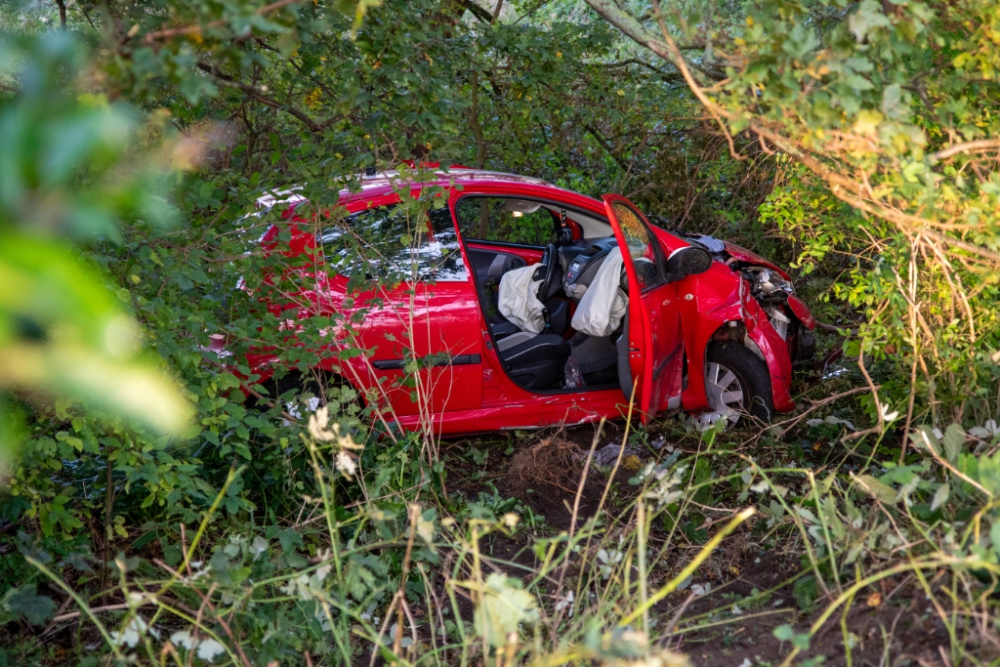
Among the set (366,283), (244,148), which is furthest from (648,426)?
(244,148)

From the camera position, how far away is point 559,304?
554 centimetres

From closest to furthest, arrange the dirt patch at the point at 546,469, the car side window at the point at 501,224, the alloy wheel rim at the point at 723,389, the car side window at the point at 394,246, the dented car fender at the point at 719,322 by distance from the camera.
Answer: the car side window at the point at 394,246
the dirt patch at the point at 546,469
the dented car fender at the point at 719,322
the alloy wheel rim at the point at 723,389
the car side window at the point at 501,224

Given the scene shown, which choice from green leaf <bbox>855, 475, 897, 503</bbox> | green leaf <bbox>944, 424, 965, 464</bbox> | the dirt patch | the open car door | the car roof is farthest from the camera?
the open car door

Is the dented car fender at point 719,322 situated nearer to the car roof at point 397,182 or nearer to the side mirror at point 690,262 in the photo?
the side mirror at point 690,262

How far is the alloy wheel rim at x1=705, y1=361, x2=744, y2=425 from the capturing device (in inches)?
200

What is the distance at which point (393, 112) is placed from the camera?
142 inches

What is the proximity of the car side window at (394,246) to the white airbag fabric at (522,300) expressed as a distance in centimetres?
84

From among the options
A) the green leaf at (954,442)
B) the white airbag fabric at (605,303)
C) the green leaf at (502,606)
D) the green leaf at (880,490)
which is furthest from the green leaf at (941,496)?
the white airbag fabric at (605,303)

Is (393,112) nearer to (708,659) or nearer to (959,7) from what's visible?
(959,7)

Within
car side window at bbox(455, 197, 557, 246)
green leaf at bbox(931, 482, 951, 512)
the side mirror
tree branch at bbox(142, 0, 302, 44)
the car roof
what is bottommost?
car side window at bbox(455, 197, 557, 246)

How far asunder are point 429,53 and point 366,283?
107cm

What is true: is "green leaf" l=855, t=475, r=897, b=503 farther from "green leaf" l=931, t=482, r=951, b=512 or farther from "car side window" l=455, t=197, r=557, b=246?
"car side window" l=455, t=197, r=557, b=246

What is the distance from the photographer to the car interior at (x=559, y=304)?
5.13m

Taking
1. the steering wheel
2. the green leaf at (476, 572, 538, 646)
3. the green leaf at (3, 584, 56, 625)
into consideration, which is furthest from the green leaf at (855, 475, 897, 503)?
the steering wheel
